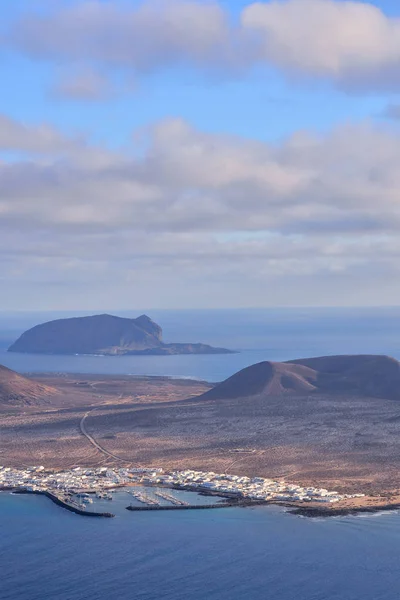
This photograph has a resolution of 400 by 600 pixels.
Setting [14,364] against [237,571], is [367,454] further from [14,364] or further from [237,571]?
[14,364]

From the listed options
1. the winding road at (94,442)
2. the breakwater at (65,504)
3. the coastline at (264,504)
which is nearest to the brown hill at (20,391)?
the winding road at (94,442)

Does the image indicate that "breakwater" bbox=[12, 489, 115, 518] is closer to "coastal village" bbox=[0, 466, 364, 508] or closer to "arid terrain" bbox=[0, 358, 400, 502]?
"coastal village" bbox=[0, 466, 364, 508]

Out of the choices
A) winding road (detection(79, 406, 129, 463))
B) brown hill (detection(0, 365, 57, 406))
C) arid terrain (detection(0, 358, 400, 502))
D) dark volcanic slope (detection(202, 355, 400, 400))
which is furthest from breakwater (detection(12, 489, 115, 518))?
brown hill (detection(0, 365, 57, 406))

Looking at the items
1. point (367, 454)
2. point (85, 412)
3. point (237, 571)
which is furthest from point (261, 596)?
point (85, 412)

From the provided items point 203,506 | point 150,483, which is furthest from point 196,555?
point 150,483

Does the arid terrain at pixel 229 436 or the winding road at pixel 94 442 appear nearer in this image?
the arid terrain at pixel 229 436

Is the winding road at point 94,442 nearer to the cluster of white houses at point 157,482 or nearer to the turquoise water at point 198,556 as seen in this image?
the cluster of white houses at point 157,482

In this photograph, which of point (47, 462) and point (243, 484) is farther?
point (47, 462)
